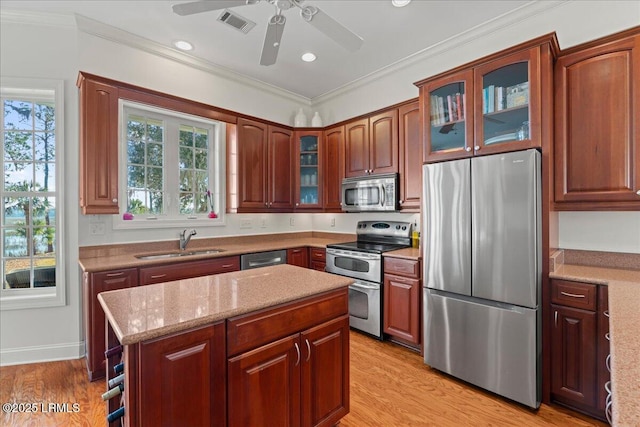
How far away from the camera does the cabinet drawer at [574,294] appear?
1876mm

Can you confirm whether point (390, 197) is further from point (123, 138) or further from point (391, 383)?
point (123, 138)

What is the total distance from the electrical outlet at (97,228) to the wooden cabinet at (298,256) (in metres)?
1.87

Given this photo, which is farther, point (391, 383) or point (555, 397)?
point (391, 383)

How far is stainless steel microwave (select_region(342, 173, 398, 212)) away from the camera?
128 inches

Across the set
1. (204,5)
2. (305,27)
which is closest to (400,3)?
(305,27)

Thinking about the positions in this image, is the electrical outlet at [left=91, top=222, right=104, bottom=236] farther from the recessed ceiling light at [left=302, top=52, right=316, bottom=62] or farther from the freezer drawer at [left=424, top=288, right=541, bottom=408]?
the freezer drawer at [left=424, top=288, right=541, bottom=408]

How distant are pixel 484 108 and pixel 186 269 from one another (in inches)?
112

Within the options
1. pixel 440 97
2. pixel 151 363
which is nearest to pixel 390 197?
pixel 440 97

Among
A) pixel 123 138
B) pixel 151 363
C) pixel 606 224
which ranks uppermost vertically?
pixel 123 138

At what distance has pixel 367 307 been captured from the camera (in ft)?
10.2

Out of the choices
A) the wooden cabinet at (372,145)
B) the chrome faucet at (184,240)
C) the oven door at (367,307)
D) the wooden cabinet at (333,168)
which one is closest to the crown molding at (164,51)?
the wooden cabinet at (333,168)

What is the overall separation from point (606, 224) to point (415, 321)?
164 cm

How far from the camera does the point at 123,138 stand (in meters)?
3.03

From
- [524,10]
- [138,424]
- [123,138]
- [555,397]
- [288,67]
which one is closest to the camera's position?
[138,424]
